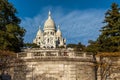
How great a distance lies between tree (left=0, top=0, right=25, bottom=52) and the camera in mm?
45409

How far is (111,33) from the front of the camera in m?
53.8

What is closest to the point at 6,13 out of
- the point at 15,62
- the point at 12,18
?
the point at 12,18

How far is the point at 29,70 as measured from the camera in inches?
1467

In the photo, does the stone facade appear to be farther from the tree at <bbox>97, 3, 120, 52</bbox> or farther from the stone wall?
the tree at <bbox>97, 3, 120, 52</bbox>

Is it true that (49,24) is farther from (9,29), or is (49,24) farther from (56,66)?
(56,66)

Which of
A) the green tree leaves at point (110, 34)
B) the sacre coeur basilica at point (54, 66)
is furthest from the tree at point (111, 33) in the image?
the sacre coeur basilica at point (54, 66)

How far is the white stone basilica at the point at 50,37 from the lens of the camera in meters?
135

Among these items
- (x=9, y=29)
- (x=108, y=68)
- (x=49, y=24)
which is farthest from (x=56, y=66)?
(x=49, y=24)

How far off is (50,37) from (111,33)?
3316 inches

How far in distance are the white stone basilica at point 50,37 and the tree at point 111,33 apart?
79000 millimetres

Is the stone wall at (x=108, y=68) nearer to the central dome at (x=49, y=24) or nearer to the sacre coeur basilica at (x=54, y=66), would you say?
the sacre coeur basilica at (x=54, y=66)

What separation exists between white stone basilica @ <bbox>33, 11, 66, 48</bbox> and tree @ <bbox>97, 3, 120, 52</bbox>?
79.0m

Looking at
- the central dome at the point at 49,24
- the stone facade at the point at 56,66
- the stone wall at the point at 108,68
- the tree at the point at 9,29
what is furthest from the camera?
the central dome at the point at 49,24

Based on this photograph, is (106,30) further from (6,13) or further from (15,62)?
(15,62)
